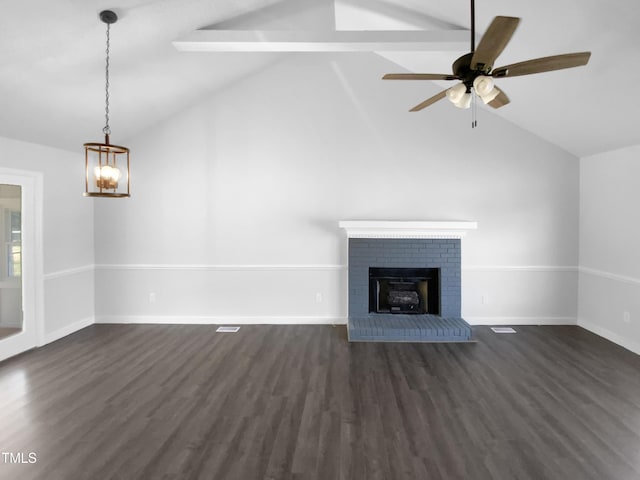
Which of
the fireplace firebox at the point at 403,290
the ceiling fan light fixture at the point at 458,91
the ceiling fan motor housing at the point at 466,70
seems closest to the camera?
A: the ceiling fan motor housing at the point at 466,70

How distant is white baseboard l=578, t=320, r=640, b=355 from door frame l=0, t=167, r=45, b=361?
21.6ft

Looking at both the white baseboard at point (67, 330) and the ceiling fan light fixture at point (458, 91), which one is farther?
the white baseboard at point (67, 330)

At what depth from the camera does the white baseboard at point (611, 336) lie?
3.92 meters

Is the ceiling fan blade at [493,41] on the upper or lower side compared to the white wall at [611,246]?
upper

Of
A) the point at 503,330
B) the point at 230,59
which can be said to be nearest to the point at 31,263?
the point at 230,59

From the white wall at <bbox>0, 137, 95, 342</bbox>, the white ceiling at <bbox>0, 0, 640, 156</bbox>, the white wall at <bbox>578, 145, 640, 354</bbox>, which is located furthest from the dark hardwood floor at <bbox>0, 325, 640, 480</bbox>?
the white ceiling at <bbox>0, 0, 640, 156</bbox>

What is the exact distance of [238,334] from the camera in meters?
4.54

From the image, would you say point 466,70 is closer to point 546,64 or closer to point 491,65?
point 491,65

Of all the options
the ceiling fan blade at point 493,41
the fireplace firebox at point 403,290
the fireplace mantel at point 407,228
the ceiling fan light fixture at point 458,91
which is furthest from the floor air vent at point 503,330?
the ceiling fan blade at point 493,41

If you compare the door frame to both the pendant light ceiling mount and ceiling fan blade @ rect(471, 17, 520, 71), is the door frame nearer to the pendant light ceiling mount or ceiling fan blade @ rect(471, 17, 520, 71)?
the pendant light ceiling mount

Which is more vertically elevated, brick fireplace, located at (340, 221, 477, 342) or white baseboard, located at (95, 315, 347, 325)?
brick fireplace, located at (340, 221, 477, 342)

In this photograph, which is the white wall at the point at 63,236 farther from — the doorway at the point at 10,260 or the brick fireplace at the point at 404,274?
the brick fireplace at the point at 404,274

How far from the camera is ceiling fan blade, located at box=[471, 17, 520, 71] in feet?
5.27

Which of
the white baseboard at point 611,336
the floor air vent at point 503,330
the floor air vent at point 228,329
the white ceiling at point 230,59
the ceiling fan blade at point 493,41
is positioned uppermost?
the white ceiling at point 230,59
